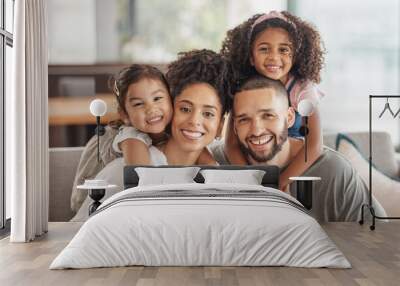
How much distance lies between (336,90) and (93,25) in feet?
9.73

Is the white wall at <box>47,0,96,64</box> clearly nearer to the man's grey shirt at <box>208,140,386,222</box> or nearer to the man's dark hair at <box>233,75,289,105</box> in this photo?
the man's dark hair at <box>233,75,289,105</box>

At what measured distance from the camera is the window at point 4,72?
21.7 ft

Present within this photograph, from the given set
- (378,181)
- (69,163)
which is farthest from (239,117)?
(69,163)

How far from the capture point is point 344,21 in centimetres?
768

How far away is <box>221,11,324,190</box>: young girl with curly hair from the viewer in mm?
7516

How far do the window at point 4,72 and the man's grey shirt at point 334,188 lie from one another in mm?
2342

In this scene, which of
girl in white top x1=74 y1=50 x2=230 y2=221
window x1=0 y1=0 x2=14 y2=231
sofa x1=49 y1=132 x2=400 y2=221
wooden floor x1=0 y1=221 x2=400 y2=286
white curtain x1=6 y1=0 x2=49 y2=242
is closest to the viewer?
wooden floor x1=0 y1=221 x2=400 y2=286

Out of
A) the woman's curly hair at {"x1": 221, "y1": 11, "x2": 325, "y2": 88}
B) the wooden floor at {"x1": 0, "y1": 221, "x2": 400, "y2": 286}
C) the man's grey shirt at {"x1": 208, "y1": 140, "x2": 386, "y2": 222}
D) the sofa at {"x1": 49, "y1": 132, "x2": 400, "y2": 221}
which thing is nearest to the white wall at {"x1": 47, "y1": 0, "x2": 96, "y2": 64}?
the sofa at {"x1": 49, "y1": 132, "x2": 400, "y2": 221}

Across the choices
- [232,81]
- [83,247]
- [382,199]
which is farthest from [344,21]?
[83,247]

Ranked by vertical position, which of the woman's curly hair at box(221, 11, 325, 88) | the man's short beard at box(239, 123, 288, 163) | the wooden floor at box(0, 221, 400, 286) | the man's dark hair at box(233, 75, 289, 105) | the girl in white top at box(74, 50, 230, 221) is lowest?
the wooden floor at box(0, 221, 400, 286)

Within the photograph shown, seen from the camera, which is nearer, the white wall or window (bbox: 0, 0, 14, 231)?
window (bbox: 0, 0, 14, 231)

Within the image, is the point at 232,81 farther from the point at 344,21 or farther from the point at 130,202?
the point at 130,202

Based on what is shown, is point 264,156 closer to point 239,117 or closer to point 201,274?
point 239,117

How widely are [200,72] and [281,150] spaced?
1311 millimetres
